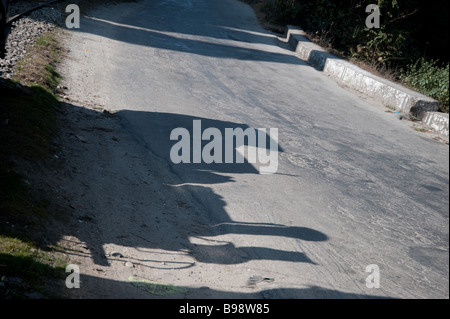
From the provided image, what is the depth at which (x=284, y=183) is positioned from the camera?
6883 mm

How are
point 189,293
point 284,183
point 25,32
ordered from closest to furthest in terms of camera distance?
point 189,293 → point 284,183 → point 25,32

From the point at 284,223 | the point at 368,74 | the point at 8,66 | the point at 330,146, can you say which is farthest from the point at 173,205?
the point at 368,74

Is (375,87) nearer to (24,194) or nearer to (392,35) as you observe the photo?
(392,35)

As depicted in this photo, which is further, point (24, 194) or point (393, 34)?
point (393, 34)

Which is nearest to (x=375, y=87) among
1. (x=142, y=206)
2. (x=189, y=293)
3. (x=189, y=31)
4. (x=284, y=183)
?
(x=284, y=183)

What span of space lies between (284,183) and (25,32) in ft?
29.7

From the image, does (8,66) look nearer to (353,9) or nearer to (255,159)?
(255,159)

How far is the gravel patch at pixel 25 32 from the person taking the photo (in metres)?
9.38

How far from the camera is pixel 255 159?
760 cm

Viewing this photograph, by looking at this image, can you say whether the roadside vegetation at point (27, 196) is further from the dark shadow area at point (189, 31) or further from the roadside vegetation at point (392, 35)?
the roadside vegetation at point (392, 35)

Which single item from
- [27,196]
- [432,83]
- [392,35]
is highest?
[392,35]

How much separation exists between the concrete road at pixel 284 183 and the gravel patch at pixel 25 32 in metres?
0.99

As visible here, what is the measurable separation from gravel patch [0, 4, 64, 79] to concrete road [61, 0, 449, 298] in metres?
0.99

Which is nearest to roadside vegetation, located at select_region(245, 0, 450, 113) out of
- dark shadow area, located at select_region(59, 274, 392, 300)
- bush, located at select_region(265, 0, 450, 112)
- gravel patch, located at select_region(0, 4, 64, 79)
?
bush, located at select_region(265, 0, 450, 112)
